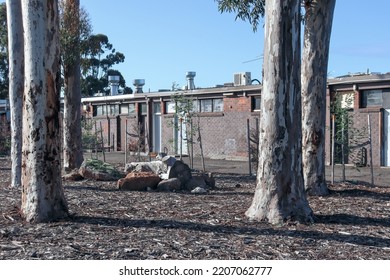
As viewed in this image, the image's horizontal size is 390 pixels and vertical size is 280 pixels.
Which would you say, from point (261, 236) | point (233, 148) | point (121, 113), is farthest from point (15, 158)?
point (121, 113)

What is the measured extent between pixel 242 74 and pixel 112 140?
32.5 ft

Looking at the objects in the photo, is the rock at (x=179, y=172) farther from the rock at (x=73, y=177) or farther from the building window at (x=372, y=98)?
the building window at (x=372, y=98)

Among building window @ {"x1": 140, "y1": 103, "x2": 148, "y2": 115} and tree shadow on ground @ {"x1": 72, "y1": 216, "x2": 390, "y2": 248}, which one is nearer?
tree shadow on ground @ {"x1": 72, "y1": 216, "x2": 390, "y2": 248}

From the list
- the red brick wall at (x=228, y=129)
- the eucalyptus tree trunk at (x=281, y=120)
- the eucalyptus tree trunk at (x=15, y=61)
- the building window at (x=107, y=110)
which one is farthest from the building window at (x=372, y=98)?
the building window at (x=107, y=110)

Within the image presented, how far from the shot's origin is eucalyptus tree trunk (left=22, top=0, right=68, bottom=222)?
7680 millimetres

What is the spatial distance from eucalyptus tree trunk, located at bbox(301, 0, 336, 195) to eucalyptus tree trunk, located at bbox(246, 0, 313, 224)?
8.76ft

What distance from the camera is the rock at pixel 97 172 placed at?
13547 millimetres

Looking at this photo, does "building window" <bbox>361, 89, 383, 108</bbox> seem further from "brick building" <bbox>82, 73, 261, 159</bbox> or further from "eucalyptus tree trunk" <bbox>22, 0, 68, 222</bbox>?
"eucalyptus tree trunk" <bbox>22, 0, 68, 222</bbox>

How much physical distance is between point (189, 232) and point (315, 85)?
4.82m

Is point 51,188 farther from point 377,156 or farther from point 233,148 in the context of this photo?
point 233,148

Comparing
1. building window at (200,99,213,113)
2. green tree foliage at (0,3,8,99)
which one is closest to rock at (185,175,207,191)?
green tree foliage at (0,3,8,99)

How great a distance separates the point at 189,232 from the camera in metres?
7.21

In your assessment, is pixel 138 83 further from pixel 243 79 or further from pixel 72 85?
pixel 72 85

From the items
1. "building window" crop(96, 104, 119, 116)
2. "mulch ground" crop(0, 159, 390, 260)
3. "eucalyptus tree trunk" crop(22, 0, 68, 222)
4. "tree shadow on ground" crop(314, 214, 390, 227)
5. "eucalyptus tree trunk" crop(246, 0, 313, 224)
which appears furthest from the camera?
"building window" crop(96, 104, 119, 116)
